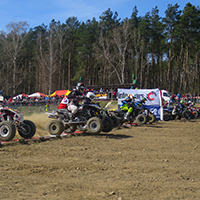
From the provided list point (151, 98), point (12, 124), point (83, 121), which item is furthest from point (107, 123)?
point (151, 98)

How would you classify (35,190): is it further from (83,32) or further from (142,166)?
(83,32)

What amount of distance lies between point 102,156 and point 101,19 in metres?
46.2

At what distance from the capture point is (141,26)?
143ft

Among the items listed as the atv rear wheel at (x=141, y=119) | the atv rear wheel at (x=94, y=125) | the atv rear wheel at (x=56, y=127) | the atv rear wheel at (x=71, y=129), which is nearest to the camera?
the atv rear wheel at (x=94, y=125)

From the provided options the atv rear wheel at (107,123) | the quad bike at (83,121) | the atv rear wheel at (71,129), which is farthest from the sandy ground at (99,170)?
the atv rear wheel at (71,129)

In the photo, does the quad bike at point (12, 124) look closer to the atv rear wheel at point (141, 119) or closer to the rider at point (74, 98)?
the rider at point (74, 98)

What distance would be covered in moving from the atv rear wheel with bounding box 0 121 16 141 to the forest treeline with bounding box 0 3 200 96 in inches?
1072

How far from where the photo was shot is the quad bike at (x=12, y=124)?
7.54 meters

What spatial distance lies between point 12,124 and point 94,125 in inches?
113

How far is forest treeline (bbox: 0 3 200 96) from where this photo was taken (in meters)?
39.5

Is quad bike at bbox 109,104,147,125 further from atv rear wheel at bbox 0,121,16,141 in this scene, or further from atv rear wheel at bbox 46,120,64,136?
atv rear wheel at bbox 0,121,16,141

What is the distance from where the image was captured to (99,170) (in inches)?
198

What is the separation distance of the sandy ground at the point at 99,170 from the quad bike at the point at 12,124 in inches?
18.6

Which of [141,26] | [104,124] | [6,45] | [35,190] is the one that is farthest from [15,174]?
[141,26]
